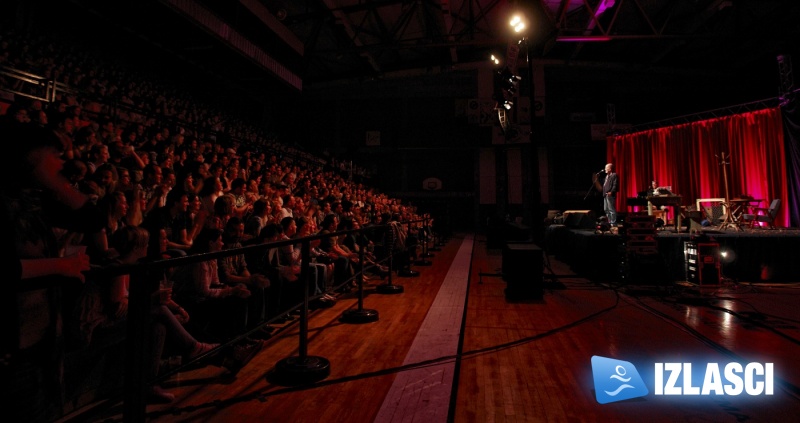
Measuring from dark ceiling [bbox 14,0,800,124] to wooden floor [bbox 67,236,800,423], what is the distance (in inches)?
247

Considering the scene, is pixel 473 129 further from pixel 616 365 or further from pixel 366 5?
pixel 616 365

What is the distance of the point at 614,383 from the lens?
2.09 meters

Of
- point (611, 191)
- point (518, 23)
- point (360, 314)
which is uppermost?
point (518, 23)

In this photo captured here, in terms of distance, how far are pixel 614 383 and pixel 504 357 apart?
69 centimetres

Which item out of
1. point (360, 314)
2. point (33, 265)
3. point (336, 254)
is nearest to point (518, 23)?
point (336, 254)

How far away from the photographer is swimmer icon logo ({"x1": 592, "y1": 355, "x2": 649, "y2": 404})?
80.1 inches

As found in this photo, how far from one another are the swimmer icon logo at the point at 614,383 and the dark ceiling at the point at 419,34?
295 inches

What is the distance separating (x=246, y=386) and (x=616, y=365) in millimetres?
2147

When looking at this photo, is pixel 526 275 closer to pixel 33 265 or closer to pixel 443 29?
Answer: pixel 33 265

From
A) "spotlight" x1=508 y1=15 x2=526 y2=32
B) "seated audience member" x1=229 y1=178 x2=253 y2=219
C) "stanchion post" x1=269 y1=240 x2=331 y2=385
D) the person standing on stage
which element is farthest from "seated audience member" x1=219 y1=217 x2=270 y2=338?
the person standing on stage

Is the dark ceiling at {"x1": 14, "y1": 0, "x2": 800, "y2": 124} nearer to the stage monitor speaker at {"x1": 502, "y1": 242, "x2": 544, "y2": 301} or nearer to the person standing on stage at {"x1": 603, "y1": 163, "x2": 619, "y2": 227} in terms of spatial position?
the person standing on stage at {"x1": 603, "y1": 163, "x2": 619, "y2": 227}

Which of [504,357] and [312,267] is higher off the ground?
[312,267]

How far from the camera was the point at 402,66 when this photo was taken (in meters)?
16.2

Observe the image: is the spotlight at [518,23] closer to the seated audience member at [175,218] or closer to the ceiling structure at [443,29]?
the ceiling structure at [443,29]
